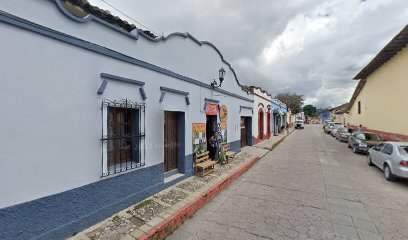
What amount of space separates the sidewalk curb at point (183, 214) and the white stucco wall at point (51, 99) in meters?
1.59

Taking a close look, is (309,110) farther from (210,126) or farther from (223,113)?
(210,126)

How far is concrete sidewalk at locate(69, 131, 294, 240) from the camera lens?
3.54 m

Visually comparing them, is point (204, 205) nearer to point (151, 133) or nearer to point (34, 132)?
point (151, 133)

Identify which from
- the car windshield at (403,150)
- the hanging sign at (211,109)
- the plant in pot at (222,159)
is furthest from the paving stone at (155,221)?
the car windshield at (403,150)

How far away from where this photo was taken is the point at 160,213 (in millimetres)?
4285

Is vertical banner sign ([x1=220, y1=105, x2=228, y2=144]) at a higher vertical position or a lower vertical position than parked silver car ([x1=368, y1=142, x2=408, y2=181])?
higher

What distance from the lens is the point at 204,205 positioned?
5.09m

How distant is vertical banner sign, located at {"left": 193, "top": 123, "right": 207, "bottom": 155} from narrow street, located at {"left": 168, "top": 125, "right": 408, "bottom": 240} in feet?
6.01

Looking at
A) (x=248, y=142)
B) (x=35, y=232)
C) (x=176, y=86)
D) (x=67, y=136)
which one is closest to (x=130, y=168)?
(x=67, y=136)

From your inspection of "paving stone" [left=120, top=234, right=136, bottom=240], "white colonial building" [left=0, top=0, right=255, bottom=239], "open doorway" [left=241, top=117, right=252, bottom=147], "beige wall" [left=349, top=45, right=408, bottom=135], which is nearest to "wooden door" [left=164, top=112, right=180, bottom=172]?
"white colonial building" [left=0, top=0, right=255, bottom=239]

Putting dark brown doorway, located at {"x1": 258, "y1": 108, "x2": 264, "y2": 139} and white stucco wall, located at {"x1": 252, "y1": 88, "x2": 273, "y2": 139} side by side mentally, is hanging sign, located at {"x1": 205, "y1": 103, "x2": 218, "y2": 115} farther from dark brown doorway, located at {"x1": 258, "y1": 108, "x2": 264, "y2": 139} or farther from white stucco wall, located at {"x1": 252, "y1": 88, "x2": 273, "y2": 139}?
dark brown doorway, located at {"x1": 258, "y1": 108, "x2": 264, "y2": 139}


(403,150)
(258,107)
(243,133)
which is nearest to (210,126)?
(243,133)

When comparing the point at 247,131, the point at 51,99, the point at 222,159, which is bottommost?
the point at 222,159

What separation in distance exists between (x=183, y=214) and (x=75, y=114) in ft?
9.95
